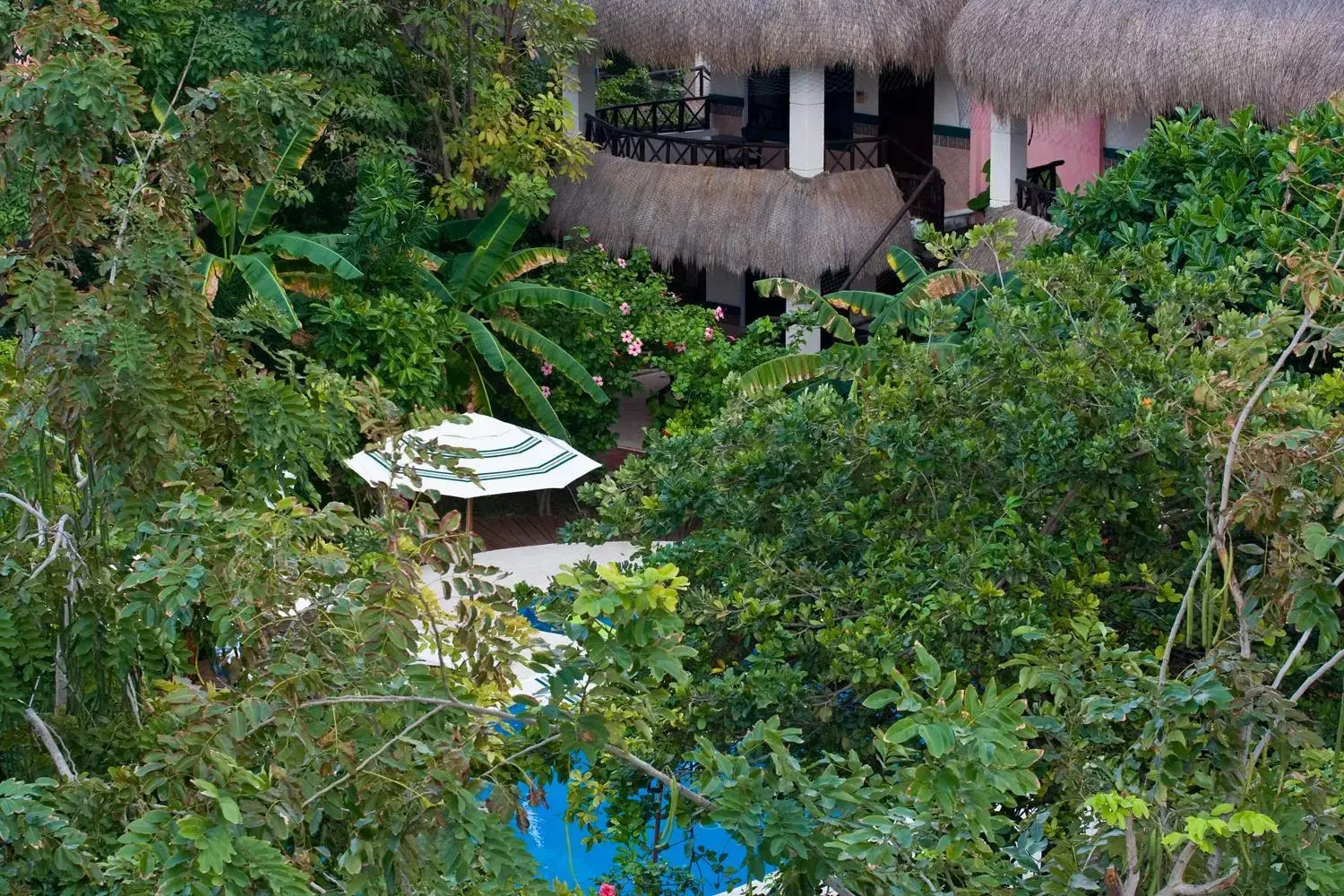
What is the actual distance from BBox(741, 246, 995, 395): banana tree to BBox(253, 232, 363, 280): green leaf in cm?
367

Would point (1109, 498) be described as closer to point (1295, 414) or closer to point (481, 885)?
point (1295, 414)

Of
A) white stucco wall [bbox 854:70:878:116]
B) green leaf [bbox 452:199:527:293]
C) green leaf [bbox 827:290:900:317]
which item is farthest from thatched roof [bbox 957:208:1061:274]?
white stucco wall [bbox 854:70:878:116]

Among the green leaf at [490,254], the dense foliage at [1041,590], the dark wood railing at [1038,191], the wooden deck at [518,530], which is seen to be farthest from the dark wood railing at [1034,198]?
the dense foliage at [1041,590]

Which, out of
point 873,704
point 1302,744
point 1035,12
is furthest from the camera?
point 1035,12

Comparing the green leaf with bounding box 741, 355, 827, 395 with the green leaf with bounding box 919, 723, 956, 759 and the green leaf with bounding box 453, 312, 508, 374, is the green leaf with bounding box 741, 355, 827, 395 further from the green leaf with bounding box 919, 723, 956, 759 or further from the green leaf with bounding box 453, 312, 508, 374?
the green leaf with bounding box 919, 723, 956, 759

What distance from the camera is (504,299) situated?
1577cm

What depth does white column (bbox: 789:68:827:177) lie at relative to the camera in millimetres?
16812

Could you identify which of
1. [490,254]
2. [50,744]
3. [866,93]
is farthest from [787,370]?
[50,744]

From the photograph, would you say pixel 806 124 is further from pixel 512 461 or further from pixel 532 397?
pixel 512 461

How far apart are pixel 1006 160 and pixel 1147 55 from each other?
7.79 feet

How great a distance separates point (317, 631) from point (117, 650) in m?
1.00

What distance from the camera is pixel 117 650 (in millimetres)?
5109

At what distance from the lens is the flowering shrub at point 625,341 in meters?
16.2

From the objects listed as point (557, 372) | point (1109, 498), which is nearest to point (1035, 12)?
point (557, 372)
